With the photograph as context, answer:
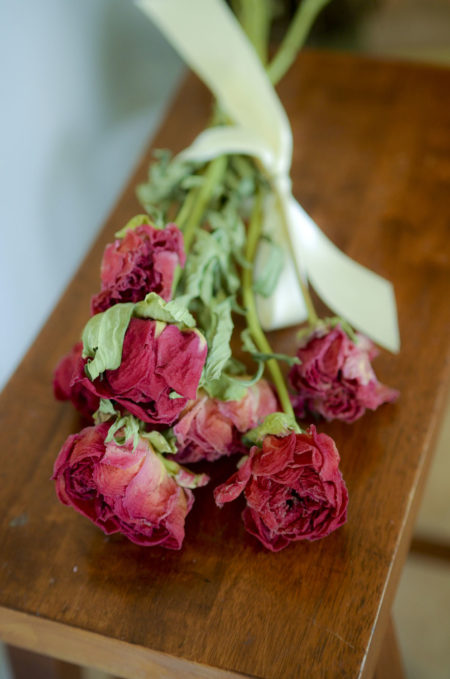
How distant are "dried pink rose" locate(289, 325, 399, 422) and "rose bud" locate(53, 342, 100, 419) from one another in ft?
0.58

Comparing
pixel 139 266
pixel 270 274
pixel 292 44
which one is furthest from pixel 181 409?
pixel 292 44

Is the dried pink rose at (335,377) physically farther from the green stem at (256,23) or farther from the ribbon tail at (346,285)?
the green stem at (256,23)

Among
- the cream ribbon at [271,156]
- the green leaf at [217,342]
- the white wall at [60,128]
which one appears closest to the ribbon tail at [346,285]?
the cream ribbon at [271,156]

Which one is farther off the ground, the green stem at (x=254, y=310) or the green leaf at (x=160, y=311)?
the green leaf at (x=160, y=311)

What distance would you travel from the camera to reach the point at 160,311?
1.71 feet

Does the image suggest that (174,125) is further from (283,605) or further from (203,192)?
(283,605)

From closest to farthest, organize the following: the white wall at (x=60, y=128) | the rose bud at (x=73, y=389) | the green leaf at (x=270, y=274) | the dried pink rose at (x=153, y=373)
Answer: the dried pink rose at (x=153, y=373) < the rose bud at (x=73, y=389) < the green leaf at (x=270, y=274) < the white wall at (x=60, y=128)

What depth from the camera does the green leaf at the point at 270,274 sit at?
2.35 ft

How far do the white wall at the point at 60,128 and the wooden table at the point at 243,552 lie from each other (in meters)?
0.18

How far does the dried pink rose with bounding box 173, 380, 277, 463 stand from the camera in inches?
22.4

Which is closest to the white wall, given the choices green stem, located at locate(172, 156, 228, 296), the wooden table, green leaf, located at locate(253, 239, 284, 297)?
the wooden table

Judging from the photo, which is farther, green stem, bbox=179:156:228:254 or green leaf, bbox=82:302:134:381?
green stem, bbox=179:156:228:254

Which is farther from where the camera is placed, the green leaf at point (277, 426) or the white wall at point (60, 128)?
the white wall at point (60, 128)

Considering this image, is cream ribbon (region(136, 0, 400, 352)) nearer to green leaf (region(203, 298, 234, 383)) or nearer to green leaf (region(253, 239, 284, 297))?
green leaf (region(253, 239, 284, 297))
